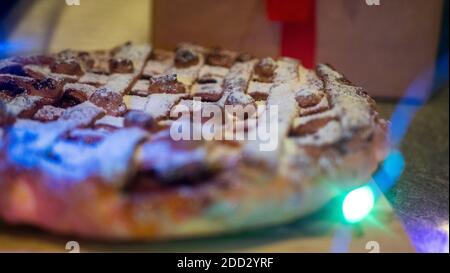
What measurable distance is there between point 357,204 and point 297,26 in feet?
1.90

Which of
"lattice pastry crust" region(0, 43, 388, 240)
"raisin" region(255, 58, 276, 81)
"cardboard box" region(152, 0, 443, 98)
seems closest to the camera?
"lattice pastry crust" region(0, 43, 388, 240)

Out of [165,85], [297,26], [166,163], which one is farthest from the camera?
[297,26]

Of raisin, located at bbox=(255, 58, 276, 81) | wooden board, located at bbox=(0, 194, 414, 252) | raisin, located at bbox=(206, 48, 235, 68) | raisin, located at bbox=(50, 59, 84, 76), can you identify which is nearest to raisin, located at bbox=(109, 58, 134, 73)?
raisin, located at bbox=(50, 59, 84, 76)

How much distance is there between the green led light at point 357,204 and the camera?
39.3 inches

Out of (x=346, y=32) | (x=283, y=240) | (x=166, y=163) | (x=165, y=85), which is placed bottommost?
(x=283, y=240)

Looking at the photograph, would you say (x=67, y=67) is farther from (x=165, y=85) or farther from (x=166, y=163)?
(x=166, y=163)

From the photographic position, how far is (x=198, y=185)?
87 centimetres

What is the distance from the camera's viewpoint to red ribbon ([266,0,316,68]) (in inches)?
54.4

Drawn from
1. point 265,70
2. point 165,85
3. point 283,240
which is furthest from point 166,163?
point 265,70

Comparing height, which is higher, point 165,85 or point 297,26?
point 297,26

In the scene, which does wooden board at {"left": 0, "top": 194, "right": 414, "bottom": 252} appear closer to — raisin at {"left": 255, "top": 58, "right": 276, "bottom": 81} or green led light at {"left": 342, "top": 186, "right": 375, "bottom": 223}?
green led light at {"left": 342, "top": 186, "right": 375, "bottom": 223}

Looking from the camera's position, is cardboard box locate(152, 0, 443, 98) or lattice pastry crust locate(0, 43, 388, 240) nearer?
lattice pastry crust locate(0, 43, 388, 240)

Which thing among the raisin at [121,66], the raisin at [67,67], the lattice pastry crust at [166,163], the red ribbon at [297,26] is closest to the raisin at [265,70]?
the red ribbon at [297,26]

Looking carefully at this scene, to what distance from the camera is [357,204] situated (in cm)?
102
